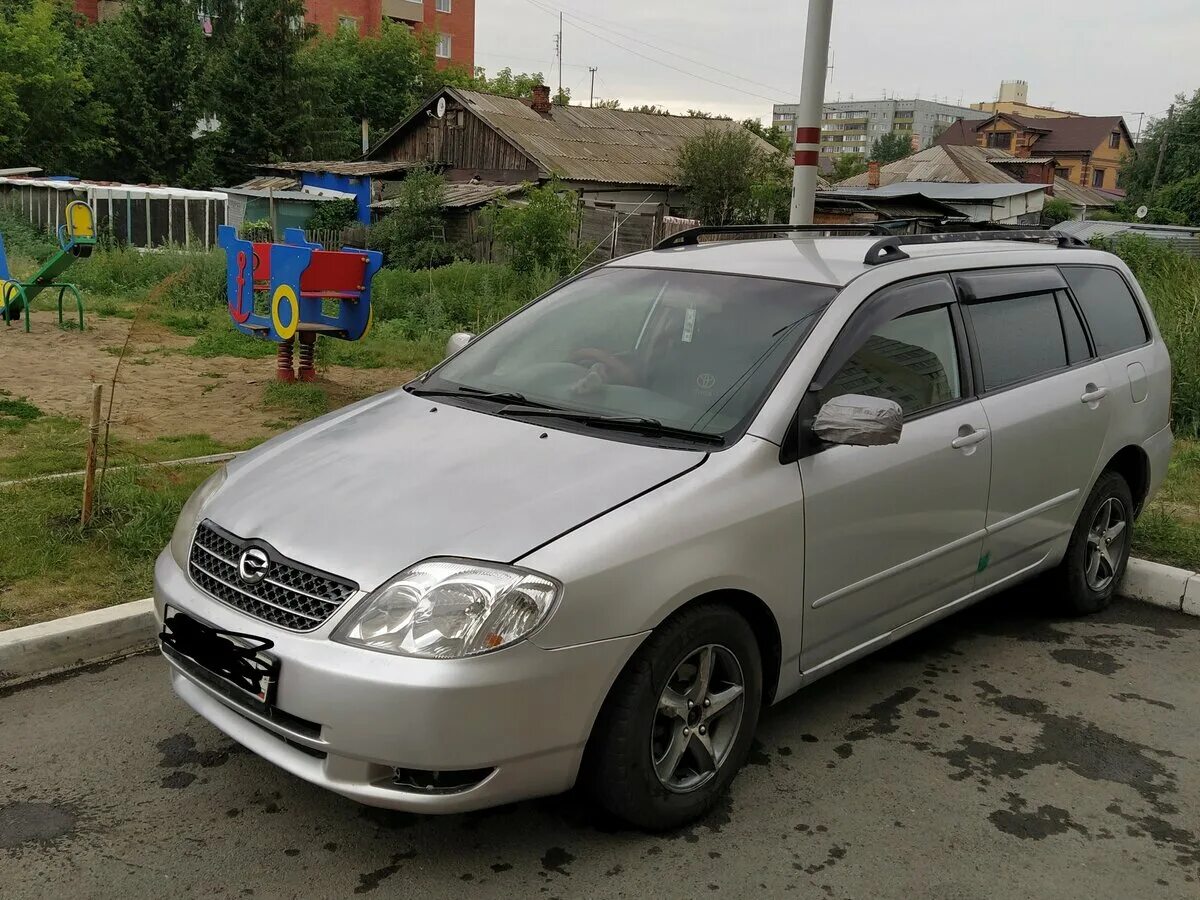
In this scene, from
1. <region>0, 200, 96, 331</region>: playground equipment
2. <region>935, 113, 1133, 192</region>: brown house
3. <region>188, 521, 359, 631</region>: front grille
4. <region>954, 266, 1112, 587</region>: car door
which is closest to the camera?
<region>188, 521, 359, 631</region>: front grille

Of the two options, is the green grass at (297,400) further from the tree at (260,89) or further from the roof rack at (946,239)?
the tree at (260,89)

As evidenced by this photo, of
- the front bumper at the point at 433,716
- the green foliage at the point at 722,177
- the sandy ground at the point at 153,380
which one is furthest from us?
the green foliage at the point at 722,177

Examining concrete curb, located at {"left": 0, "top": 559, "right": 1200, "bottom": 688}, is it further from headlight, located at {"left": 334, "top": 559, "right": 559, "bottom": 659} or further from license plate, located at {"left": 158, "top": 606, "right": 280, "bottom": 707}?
headlight, located at {"left": 334, "top": 559, "right": 559, "bottom": 659}

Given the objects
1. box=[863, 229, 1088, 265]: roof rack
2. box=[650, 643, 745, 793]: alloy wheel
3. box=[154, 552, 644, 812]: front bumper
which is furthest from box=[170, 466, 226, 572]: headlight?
box=[863, 229, 1088, 265]: roof rack

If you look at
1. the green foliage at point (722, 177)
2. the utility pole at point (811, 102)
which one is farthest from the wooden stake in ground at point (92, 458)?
the green foliage at point (722, 177)

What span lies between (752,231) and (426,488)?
2.48 metres

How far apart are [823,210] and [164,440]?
22.0 meters

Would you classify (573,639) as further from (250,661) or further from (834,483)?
(834,483)

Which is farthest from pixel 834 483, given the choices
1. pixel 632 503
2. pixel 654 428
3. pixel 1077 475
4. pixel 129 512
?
pixel 129 512

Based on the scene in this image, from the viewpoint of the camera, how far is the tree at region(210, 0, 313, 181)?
44.4 meters

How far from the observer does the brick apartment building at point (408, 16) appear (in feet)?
216

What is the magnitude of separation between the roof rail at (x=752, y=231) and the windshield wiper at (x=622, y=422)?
1402 millimetres

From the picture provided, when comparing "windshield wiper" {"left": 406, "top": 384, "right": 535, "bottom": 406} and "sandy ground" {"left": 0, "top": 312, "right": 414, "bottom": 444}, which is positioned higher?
"windshield wiper" {"left": 406, "top": 384, "right": 535, "bottom": 406}

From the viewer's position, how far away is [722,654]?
3.25m
